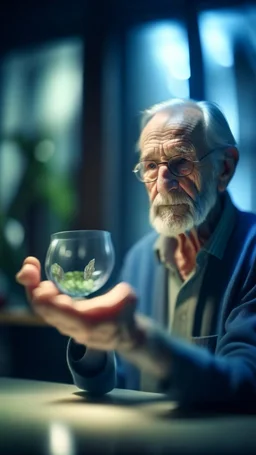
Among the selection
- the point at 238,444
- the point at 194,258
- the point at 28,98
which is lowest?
the point at 238,444

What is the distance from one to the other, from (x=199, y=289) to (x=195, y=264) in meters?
0.05

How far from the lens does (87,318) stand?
648 mm

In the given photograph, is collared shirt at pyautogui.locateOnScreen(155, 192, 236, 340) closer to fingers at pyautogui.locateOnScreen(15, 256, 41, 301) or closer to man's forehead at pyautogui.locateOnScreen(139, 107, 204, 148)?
man's forehead at pyautogui.locateOnScreen(139, 107, 204, 148)

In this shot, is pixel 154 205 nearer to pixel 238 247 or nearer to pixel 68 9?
pixel 238 247

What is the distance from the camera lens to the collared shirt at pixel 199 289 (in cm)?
93

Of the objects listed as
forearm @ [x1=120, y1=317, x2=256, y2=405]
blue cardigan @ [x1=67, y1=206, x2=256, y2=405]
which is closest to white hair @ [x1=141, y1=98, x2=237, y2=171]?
blue cardigan @ [x1=67, y1=206, x2=256, y2=405]

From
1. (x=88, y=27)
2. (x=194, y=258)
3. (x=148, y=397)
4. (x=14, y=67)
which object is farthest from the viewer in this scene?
(x=14, y=67)

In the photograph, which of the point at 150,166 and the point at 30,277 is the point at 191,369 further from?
the point at 150,166

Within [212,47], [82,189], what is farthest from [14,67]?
[212,47]

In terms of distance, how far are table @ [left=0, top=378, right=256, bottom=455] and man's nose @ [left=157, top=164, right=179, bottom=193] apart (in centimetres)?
33

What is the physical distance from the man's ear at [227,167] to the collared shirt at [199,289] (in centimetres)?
2

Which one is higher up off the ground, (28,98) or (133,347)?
(28,98)

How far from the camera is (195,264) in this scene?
971 millimetres

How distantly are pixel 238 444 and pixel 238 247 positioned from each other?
34 cm
